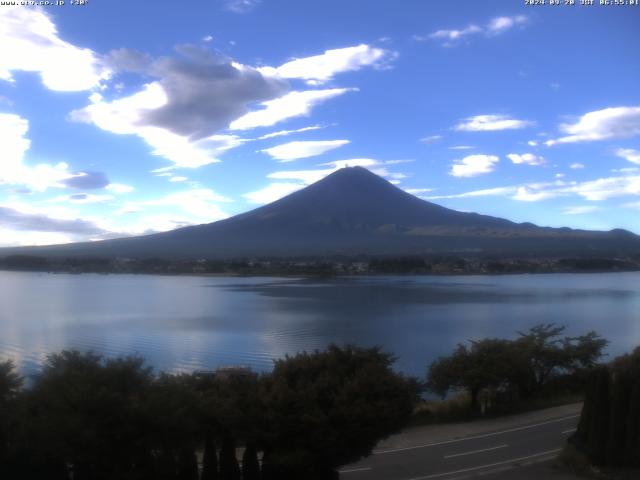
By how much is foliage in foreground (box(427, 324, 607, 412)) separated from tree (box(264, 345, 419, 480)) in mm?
4447

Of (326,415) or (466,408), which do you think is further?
(466,408)

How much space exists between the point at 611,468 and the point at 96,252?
253 ft

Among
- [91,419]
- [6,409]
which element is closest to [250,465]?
[91,419]

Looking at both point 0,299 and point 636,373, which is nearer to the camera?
point 636,373

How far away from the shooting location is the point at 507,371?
1125 cm

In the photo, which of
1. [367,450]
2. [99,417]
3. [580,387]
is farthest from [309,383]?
[580,387]

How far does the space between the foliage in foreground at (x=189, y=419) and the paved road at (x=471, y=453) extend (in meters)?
1.00

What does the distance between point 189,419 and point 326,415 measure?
120 centimetres

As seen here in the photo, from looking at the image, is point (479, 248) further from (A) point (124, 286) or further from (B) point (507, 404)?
(B) point (507, 404)

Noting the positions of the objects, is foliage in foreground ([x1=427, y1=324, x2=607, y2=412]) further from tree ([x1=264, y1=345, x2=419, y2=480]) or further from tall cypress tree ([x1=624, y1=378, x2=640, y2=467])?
tree ([x1=264, y1=345, x2=419, y2=480])

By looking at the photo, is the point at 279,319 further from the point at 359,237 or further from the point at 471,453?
the point at 359,237

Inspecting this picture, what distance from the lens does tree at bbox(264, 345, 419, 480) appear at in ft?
20.0

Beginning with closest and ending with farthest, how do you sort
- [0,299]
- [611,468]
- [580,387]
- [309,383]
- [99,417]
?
[99,417] → [309,383] → [611,468] → [580,387] → [0,299]

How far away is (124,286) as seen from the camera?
47.4m
